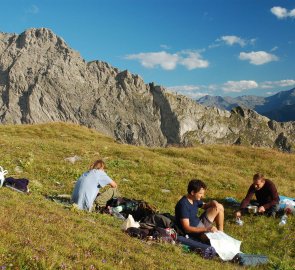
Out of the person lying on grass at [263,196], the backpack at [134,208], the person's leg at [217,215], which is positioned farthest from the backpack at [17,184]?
the person lying on grass at [263,196]

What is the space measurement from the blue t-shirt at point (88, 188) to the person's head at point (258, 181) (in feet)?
22.1

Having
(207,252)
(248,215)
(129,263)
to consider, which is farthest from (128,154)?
(129,263)

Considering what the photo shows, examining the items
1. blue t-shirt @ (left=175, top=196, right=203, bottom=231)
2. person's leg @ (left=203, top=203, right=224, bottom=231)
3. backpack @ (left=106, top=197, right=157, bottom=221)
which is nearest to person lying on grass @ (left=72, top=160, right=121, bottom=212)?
backpack @ (left=106, top=197, right=157, bottom=221)

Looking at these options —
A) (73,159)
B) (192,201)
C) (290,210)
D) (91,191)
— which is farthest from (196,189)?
(73,159)

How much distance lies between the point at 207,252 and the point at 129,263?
392cm

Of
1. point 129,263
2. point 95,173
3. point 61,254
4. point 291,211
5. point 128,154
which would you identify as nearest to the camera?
point 61,254

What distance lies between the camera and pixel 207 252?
12.4 meters

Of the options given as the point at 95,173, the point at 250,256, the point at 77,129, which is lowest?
the point at 250,256

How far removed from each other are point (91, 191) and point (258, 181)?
7680 mm

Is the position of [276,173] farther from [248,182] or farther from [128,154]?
[128,154]

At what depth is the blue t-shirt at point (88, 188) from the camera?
16.3 meters

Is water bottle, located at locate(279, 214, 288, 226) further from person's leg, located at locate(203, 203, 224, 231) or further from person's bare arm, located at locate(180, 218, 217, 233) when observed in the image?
person's bare arm, located at locate(180, 218, 217, 233)

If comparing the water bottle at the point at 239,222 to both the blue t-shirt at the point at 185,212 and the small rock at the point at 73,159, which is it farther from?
the small rock at the point at 73,159

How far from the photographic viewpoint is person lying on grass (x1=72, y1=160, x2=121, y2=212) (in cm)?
1638
